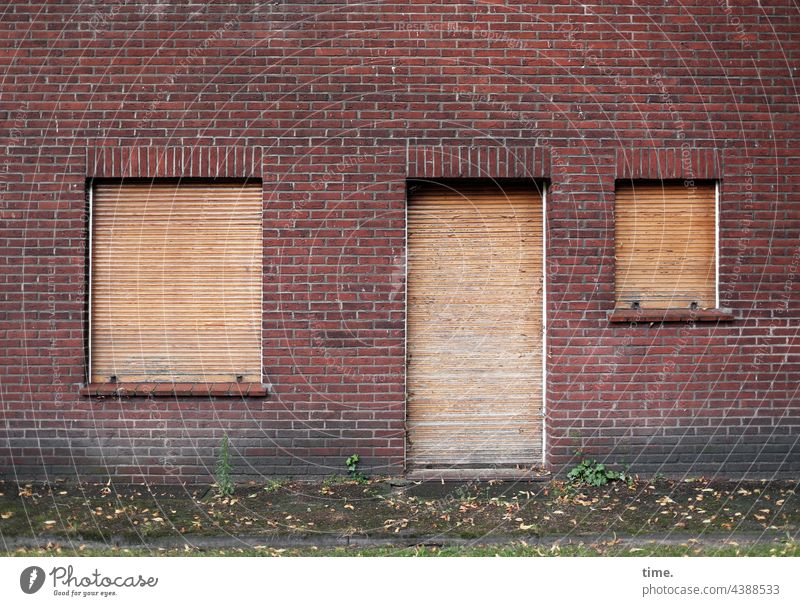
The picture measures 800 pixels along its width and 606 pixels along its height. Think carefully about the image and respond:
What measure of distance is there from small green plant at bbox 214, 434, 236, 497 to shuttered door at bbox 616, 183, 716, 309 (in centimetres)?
386

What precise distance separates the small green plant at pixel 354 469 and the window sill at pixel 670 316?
2.67 m

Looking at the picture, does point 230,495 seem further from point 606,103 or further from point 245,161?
point 606,103

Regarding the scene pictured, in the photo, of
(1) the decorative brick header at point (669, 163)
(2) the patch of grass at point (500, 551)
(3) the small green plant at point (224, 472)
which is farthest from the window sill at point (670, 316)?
(3) the small green plant at point (224, 472)

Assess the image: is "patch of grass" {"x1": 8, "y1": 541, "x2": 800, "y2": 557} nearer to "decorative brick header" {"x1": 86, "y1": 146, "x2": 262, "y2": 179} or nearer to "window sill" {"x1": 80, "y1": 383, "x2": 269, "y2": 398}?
"window sill" {"x1": 80, "y1": 383, "x2": 269, "y2": 398}

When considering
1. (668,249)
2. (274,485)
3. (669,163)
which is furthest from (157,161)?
(668,249)

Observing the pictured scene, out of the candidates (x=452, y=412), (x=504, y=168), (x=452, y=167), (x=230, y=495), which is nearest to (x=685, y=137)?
(x=504, y=168)

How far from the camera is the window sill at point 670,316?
7.57m

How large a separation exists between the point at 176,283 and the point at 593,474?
4.23 metres

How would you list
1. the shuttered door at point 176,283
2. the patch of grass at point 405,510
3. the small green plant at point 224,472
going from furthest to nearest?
1. the shuttered door at point 176,283
2. the small green plant at point 224,472
3. the patch of grass at point 405,510

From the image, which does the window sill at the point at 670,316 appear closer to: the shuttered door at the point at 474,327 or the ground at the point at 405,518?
the shuttered door at the point at 474,327

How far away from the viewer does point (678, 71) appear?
299 inches

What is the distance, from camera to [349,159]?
7543 millimetres

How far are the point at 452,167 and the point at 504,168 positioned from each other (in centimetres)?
48

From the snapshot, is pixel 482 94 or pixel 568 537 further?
pixel 482 94
